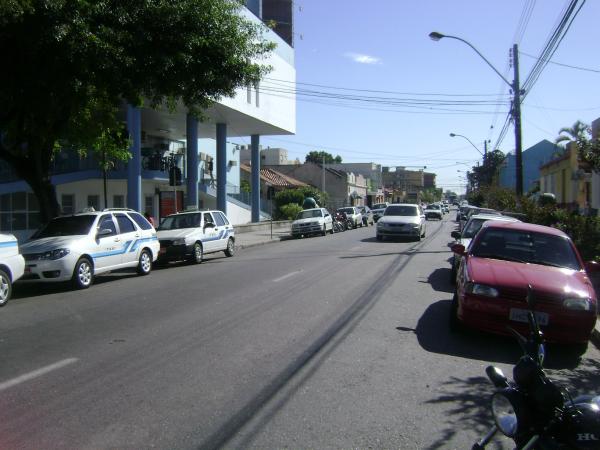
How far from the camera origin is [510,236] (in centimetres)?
845

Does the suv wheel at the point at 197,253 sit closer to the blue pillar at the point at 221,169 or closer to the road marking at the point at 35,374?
the road marking at the point at 35,374

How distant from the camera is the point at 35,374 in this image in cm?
581

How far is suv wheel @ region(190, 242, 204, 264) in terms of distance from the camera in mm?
17261

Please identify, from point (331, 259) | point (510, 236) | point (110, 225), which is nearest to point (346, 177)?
point (331, 259)

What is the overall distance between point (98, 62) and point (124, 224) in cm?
434

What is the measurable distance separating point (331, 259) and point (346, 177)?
176 ft

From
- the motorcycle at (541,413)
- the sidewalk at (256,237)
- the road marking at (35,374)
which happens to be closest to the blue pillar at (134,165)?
the sidewalk at (256,237)

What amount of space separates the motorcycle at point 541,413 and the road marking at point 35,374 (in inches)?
178

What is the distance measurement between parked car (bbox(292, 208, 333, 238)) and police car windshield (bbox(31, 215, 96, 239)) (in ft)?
61.0

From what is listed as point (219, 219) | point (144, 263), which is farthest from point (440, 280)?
point (219, 219)

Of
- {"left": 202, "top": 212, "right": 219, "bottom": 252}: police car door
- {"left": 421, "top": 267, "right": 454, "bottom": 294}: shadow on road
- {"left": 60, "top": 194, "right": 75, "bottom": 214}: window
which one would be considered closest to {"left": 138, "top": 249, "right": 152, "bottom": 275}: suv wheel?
{"left": 202, "top": 212, "right": 219, "bottom": 252}: police car door

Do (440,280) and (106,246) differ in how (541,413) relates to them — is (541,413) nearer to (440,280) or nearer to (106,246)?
(440,280)

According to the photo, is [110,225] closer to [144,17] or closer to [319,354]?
[144,17]

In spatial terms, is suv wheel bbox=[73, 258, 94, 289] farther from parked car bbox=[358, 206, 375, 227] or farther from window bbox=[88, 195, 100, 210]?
parked car bbox=[358, 206, 375, 227]
